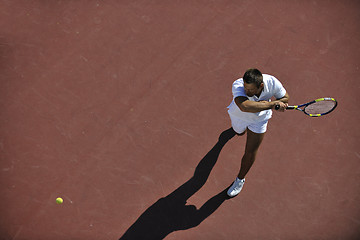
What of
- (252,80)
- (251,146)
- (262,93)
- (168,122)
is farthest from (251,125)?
(168,122)

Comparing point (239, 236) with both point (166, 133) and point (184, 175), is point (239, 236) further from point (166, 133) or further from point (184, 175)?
point (166, 133)

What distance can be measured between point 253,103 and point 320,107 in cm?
119

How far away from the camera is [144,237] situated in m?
4.97

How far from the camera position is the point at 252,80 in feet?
13.5

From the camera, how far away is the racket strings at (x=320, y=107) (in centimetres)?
478

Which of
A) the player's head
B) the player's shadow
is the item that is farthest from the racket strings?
A: the player's shadow

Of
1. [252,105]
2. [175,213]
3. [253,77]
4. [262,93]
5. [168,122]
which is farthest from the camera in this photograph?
[168,122]

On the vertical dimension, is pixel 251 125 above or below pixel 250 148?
above

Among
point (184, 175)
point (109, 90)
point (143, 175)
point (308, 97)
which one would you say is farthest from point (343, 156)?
point (109, 90)

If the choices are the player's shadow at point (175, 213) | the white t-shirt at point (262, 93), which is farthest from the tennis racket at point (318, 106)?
the player's shadow at point (175, 213)

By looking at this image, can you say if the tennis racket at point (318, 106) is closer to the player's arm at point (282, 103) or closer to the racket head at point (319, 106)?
the racket head at point (319, 106)

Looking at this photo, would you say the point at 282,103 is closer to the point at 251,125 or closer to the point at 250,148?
the point at 251,125

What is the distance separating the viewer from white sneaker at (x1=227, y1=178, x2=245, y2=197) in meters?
5.16

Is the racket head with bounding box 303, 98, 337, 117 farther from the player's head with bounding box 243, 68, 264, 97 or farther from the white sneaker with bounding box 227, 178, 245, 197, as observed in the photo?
the white sneaker with bounding box 227, 178, 245, 197
